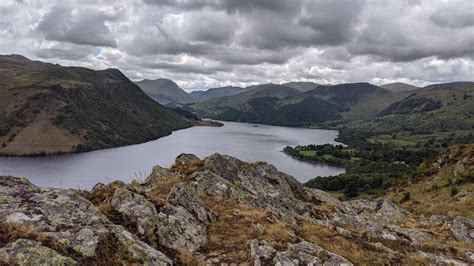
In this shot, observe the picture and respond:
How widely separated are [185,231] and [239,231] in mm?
2786

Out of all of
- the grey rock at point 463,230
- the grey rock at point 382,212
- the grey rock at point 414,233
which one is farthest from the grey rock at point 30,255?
the grey rock at point 463,230

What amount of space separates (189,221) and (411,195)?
3813cm

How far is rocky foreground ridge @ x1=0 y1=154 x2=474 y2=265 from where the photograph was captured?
1269cm

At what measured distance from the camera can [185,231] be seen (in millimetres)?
16453

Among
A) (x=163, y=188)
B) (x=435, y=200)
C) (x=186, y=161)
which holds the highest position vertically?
(x=186, y=161)

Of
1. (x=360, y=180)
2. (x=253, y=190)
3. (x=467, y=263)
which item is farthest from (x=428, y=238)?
(x=360, y=180)

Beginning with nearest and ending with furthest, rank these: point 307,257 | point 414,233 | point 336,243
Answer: point 307,257 → point 336,243 → point 414,233

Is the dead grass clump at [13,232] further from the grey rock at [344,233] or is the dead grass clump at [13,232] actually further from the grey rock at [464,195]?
the grey rock at [464,195]

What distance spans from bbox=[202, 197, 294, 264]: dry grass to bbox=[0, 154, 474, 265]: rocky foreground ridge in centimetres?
5

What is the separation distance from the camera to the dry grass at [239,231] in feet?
51.5

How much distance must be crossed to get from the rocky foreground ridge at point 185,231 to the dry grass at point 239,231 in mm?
47

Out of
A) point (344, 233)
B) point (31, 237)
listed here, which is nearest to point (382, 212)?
point (344, 233)

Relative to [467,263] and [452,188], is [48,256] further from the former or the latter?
[452,188]

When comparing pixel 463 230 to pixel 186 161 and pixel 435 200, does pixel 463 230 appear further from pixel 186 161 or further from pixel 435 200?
pixel 186 161
